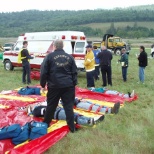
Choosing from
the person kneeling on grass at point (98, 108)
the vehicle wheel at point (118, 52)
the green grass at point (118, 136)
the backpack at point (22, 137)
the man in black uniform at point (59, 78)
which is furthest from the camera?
the vehicle wheel at point (118, 52)

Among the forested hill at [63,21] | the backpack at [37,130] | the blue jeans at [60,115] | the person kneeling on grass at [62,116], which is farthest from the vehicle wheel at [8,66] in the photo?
the forested hill at [63,21]

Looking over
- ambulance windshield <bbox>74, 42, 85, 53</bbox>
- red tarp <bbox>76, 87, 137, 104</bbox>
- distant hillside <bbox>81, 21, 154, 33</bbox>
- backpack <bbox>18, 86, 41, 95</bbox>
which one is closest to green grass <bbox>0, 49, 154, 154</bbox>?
red tarp <bbox>76, 87, 137, 104</bbox>

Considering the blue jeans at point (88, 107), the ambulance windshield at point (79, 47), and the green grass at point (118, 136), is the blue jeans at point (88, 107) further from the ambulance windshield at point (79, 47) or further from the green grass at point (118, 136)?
the ambulance windshield at point (79, 47)

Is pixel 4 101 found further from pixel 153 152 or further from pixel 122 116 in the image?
pixel 153 152

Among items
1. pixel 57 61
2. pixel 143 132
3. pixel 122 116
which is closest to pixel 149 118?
pixel 122 116

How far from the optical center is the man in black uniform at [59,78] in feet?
17.2

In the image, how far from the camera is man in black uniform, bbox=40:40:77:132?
5.25 metres

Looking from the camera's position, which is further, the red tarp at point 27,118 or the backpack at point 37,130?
the backpack at point 37,130

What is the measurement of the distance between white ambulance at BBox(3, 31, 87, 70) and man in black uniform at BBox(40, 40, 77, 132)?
25.3 feet

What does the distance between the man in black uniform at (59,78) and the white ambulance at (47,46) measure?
7.72 m

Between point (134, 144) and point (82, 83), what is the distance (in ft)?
23.1

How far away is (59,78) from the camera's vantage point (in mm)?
5266

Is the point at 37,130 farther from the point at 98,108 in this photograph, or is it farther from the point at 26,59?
the point at 26,59

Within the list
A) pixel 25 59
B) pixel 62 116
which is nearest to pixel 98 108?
pixel 62 116
